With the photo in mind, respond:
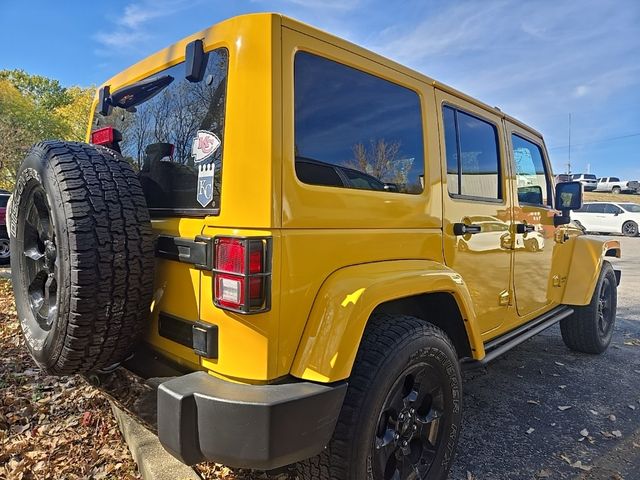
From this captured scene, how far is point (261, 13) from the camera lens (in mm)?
1681

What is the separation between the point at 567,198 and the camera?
4.12 m

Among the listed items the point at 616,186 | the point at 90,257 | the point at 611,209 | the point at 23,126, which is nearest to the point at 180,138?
the point at 90,257

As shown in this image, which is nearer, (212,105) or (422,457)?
(212,105)

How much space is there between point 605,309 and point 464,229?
311cm

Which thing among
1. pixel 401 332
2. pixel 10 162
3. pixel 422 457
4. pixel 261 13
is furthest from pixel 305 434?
pixel 10 162

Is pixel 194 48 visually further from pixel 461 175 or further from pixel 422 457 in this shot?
pixel 422 457

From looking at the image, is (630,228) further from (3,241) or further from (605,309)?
(3,241)

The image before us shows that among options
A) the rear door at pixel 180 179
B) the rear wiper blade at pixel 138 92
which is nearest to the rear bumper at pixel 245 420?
the rear door at pixel 180 179

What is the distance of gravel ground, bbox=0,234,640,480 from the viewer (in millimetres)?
2473

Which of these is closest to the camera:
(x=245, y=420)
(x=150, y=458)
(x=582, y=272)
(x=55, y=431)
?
(x=245, y=420)

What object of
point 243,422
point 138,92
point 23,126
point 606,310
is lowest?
point 606,310

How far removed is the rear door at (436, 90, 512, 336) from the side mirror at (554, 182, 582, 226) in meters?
1.29

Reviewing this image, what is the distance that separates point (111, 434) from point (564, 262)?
12.4 ft

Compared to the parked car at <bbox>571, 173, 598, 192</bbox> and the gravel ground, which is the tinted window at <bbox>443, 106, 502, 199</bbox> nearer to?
the gravel ground
